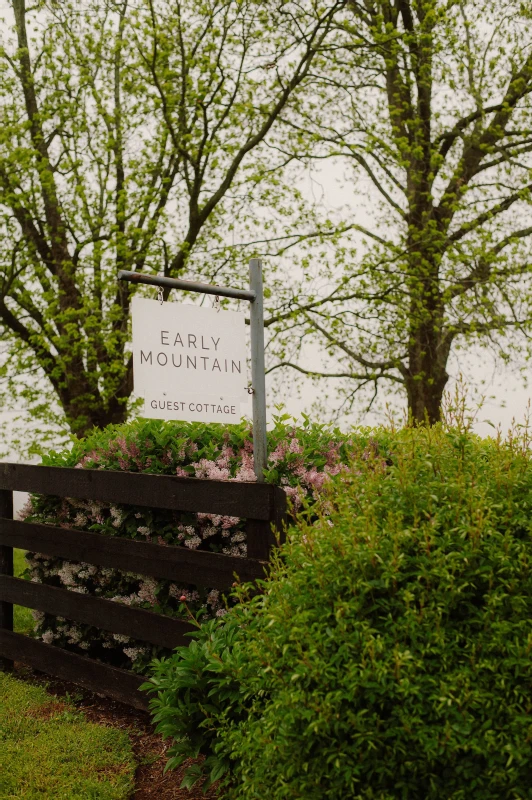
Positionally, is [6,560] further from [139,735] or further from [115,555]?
[139,735]

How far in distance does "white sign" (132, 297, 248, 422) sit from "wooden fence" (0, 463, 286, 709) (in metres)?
0.47

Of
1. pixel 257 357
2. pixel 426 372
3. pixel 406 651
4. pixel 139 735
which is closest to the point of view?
pixel 406 651

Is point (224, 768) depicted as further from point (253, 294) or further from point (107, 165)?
point (107, 165)

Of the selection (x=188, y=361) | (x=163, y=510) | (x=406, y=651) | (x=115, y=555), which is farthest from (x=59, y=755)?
(x=406, y=651)

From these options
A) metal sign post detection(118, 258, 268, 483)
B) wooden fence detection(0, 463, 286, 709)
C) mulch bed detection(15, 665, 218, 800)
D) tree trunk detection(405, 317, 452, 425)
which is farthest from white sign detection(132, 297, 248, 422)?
tree trunk detection(405, 317, 452, 425)

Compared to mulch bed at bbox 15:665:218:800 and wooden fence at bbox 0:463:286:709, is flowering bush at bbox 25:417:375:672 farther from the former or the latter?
mulch bed at bbox 15:665:218:800

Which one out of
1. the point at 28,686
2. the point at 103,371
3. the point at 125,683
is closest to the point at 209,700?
the point at 125,683

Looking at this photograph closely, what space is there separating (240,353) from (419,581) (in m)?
2.18

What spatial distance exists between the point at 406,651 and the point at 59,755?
283 cm

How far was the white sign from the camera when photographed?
418 cm

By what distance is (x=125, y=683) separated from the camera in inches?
205

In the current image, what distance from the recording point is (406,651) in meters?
2.51

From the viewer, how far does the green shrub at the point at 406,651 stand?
8.16 ft

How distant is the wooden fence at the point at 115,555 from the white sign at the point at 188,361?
474 millimetres
